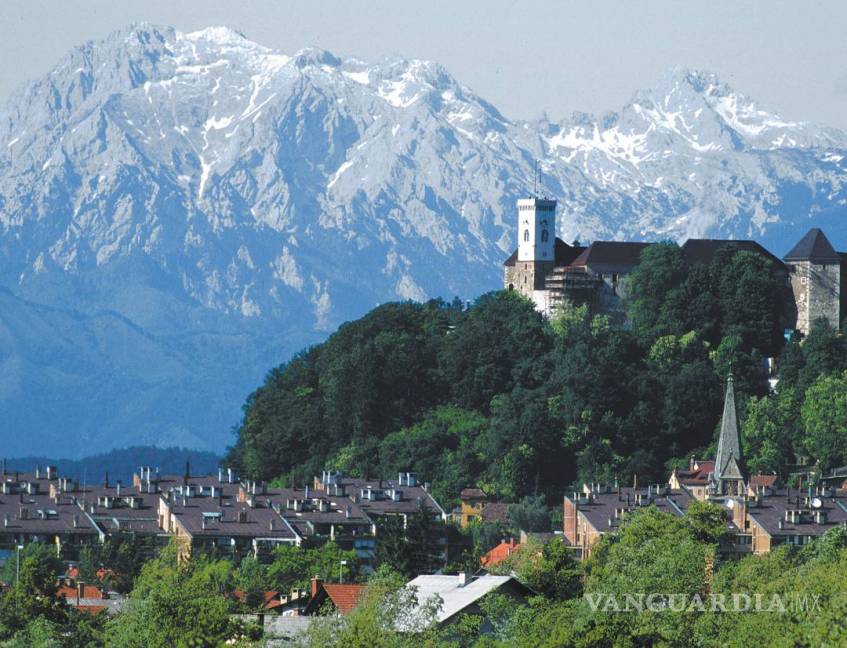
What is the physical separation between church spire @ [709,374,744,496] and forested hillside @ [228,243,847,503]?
2.65m

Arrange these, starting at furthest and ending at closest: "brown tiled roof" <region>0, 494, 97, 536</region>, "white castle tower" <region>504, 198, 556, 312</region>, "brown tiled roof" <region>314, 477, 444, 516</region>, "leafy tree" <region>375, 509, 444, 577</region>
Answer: "white castle tower" <region>504, 198, 556, 312</region>
"brown tiled roof" <region>314, 477, 444, 516</region>
"brown tiled roof" <region>0, 494, 97, 536</region>
"leafy tree" <region>375, 509, 444, 577</region>

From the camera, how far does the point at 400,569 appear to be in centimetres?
8662

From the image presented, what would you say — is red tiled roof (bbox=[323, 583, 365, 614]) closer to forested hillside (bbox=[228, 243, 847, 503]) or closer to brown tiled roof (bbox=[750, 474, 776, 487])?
brown tiled roof (bbox=[750, 474, 776, 487])

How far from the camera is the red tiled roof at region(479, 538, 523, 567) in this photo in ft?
312

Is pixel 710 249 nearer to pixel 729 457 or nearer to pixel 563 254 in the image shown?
pixel 563 254

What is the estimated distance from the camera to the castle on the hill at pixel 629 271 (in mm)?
136625

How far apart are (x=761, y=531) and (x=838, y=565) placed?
3147cm

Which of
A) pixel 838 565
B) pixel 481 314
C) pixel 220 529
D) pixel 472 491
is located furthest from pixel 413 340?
pixel 838 565

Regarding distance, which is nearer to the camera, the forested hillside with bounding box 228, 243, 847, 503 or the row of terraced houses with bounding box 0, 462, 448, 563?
the row of terraced houses with bounding box 0, 462, 448, 563

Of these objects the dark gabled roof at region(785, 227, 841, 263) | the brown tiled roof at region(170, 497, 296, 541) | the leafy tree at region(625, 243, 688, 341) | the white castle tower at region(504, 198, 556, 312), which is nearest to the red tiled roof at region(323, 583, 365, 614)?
the brown tiled roof at region(170, 497, 296, 541)

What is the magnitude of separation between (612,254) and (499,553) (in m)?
43.0

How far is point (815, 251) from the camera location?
448ft

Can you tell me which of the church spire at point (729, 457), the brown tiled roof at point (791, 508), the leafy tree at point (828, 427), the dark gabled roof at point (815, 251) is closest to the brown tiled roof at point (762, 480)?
the church spire at point (729, 457)

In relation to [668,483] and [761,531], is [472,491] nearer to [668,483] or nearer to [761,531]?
[668,483]
